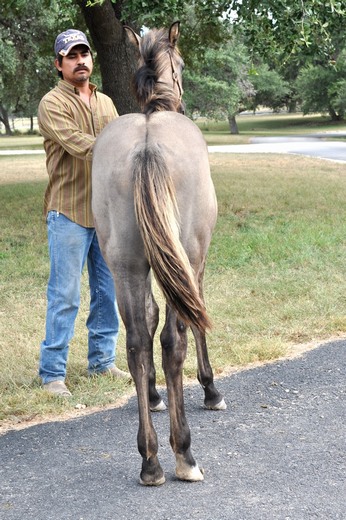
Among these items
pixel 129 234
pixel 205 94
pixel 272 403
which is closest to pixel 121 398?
pixel 272 403

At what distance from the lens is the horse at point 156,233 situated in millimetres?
3500

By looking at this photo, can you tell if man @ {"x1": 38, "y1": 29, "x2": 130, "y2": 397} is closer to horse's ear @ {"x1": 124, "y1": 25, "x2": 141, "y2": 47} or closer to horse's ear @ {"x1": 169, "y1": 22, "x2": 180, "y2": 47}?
horse's ear @ {"x1": 124, "y1": 25, "x2": 141, "y2": 47}

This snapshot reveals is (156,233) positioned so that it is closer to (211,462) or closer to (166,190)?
(166,190)

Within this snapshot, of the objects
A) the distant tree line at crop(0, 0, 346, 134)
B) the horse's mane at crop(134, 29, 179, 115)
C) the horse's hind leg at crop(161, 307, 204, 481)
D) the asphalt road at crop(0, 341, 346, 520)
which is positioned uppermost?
the distant tree line at crop(0, 0, 346, 134)

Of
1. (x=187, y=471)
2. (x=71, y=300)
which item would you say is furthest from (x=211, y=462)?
(x=71, y=300)

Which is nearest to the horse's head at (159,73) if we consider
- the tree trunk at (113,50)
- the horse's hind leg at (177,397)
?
the horse's hind leg at (177,397)

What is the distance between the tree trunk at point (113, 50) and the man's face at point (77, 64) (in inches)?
309

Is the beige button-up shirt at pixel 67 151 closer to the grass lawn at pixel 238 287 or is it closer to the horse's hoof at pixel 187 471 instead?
the grass lawn at pixel 238 287

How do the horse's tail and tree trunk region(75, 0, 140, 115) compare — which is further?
tree trunk region(75, 0, 140, 115)

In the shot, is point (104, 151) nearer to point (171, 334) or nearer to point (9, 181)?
point (171, 334)

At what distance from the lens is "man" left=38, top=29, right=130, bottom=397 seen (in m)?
4.70

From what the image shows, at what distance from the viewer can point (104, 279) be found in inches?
208

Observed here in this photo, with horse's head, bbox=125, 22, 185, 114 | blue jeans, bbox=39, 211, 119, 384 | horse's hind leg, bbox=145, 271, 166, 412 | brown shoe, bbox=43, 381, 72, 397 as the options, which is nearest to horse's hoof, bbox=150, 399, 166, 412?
horse's hind leg, bbox=145, 271, 166, 412

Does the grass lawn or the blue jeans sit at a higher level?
the blue jeans
